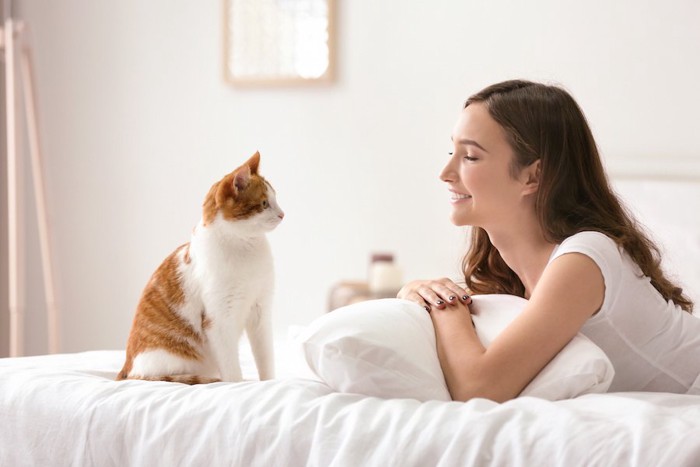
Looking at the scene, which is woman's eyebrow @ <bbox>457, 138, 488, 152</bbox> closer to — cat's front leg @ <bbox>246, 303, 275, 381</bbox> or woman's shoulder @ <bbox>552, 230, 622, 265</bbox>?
woman's shoulder @ <bbox>552, 230, 622, 265</bbox>

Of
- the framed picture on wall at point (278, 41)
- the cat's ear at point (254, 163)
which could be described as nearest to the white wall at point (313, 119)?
the framed picture on wall at point (278, 41)

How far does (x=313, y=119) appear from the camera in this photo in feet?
12.4

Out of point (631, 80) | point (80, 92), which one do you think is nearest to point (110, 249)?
point (80, 92)

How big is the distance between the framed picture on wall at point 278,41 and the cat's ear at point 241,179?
7.73 ft

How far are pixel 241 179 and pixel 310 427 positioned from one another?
466 millimetres

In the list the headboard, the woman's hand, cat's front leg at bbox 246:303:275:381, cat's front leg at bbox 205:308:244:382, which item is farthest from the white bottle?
cat's front leg at bbox 205:308:244:382

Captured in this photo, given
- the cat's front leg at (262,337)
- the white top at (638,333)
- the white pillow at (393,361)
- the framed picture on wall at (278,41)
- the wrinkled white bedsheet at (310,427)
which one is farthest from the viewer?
the framed picture on wall at (278,41)

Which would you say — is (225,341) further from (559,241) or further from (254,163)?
(559,241)

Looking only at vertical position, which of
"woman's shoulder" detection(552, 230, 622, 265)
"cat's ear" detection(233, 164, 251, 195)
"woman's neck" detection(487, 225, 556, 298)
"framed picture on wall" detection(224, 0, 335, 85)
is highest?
"framed picture on wall" detection(224, 0, 335, 85)

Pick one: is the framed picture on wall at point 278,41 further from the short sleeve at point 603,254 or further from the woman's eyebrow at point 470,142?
the short sleeve at point 603,254

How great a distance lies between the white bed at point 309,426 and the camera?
106 centimetres

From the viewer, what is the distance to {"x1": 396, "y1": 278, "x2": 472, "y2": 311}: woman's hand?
1.49 m

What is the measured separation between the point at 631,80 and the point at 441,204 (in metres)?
0.90

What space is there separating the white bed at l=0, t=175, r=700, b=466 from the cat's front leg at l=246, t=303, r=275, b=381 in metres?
0.09
